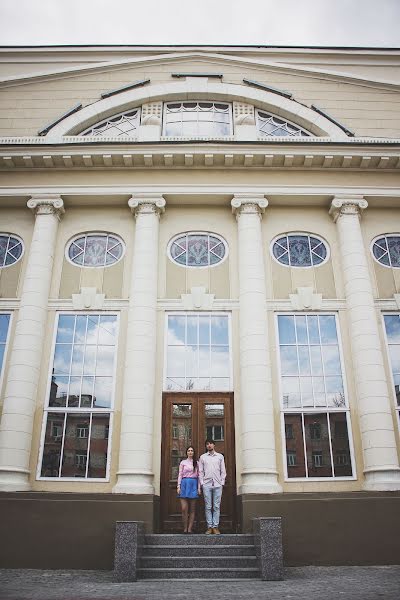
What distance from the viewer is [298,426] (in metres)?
11.6

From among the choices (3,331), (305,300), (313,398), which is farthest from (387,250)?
(3,331)

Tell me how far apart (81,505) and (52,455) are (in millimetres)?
1791

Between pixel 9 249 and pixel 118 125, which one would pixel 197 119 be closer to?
pixel 118 125

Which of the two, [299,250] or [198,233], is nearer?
[299,250]

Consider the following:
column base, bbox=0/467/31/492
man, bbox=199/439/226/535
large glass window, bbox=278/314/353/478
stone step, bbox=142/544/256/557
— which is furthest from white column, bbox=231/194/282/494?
column base, bbox=0/467/31/492

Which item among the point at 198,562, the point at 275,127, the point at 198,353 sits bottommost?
the point at 198,562

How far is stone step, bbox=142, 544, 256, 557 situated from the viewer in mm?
8984

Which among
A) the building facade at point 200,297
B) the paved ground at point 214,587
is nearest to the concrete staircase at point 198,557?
the paved ground at point 214,587

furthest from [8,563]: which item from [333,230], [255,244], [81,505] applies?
[333,230]

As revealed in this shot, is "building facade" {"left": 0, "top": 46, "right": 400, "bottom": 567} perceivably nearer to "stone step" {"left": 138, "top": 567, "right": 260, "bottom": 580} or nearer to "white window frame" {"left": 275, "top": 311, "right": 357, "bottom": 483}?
"white window frame" {"left": 275, "top": 311, "right": 357, "bottom": 483}

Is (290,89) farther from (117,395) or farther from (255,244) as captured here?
(117,395)

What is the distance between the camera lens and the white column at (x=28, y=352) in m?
10.8

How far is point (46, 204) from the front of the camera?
1360 cm

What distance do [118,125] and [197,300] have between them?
6.95 metres
